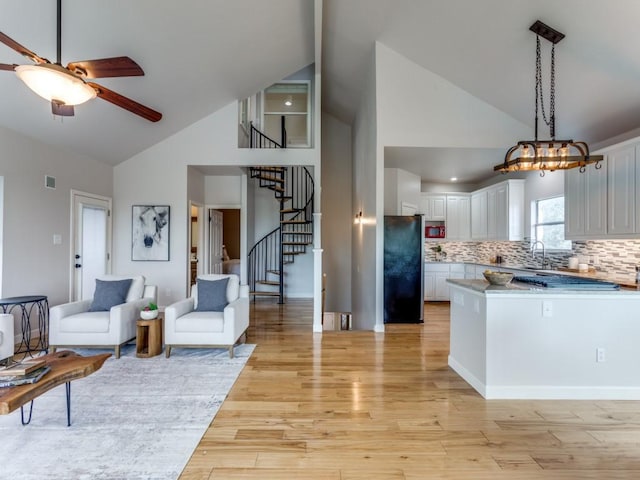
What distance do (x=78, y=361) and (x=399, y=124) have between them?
4.73 m

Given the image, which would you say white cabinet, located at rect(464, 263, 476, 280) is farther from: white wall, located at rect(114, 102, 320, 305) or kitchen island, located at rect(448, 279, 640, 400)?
white wall, located at rect(114, 102, 320, 305)

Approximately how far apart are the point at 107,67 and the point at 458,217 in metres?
6.72

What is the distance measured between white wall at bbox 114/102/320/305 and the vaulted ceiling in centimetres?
23

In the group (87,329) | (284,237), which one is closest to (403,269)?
(284,237)

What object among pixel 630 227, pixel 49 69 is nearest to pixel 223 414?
pixel 49 69

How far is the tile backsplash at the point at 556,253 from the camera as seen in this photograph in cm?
405

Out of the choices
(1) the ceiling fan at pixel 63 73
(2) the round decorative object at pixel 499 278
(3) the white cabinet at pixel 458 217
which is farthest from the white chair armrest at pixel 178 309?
(3) the white cabinet at pixel 458 217

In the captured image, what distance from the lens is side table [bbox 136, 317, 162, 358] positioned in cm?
365

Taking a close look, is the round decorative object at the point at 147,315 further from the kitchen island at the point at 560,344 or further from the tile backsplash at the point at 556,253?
the tile backsplash at the point at 556,253

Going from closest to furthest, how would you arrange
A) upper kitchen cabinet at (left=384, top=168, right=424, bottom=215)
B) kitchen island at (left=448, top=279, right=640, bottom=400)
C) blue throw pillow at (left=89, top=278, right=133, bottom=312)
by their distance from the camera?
1. kitchen island at (left=448, top=279, right=640, bottom=400)
2. blue throw pillow at (left=89, top=278, right=133, bottom=312)
3. upper kitchen cabinet at (left=384, top=168, right=424, bottom=215)

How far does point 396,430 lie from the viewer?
2307 millimetres

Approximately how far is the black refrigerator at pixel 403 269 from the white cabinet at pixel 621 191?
2.31m

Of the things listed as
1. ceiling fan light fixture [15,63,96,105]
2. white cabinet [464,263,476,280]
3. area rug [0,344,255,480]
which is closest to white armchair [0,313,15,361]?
area rug [0,344,255,480]

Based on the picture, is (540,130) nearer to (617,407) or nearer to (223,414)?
(617,407)
